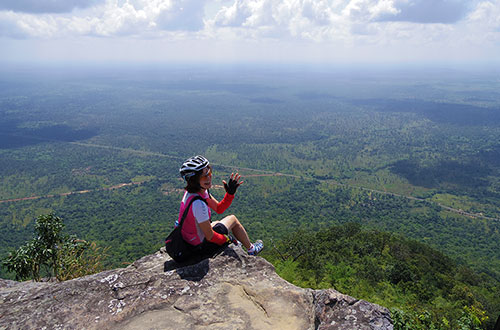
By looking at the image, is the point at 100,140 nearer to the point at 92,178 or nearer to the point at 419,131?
the point at 92,178

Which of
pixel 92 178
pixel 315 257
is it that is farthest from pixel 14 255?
pixel 92 178

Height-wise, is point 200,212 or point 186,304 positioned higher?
point 200,212

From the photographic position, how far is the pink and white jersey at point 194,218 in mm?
5652

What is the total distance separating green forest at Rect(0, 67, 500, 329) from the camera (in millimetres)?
17672

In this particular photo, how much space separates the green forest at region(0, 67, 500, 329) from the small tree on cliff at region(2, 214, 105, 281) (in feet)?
29.1

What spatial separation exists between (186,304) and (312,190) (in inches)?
2908

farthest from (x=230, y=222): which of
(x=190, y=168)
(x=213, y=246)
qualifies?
(x=190, y=168)

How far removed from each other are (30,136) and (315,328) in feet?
527

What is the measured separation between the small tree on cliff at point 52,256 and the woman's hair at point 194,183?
5321 millimetres

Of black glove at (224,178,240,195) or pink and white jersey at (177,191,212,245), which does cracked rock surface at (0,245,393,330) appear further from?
black glove at (224,178,240,195)

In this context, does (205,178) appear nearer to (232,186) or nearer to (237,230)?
(232,186)

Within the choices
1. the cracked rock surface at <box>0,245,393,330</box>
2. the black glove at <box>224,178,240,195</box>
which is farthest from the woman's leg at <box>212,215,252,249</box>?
the cracked rock surface at <box>0,245,393,330</box>

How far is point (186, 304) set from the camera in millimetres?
4996

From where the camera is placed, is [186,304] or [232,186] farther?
[232,186]
